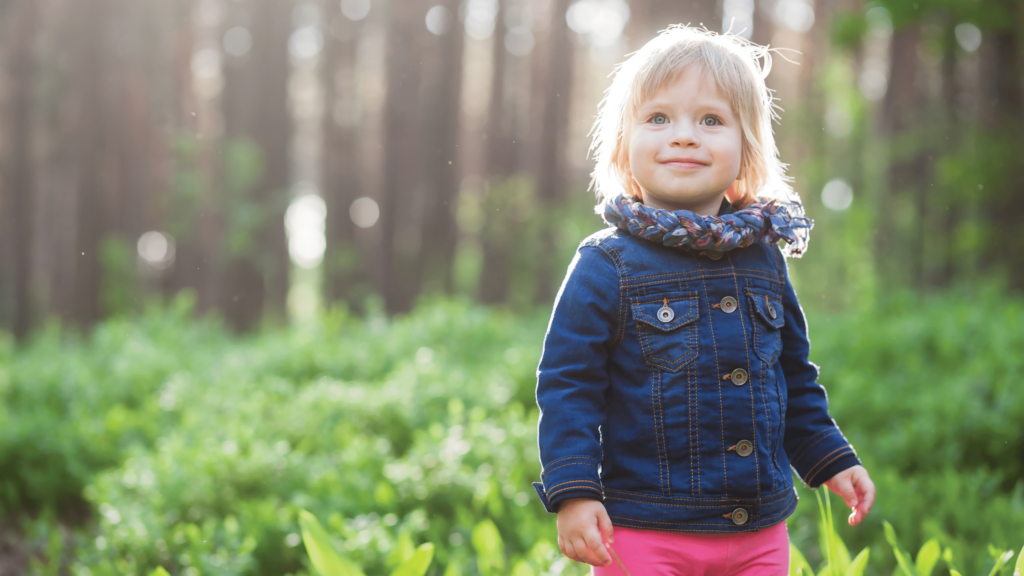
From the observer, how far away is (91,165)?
14.9m

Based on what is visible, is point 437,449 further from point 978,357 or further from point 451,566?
point 978,357

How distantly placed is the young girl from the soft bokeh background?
1.02 m

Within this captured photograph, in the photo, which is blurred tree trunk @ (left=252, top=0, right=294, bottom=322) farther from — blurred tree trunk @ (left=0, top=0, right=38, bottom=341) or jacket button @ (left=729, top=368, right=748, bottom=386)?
jacket button @ (left=729, top=368, right=748, bottom=386)

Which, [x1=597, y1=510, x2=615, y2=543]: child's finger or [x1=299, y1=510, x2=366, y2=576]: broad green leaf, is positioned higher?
[x1=597, y1=510, x2=615, y2=543]: child's finger

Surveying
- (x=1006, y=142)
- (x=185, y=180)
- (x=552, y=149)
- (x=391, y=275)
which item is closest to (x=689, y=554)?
(x=1006, y=142)

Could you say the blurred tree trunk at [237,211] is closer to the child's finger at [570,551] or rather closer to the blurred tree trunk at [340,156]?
the blurred tree trunk at [340,156]

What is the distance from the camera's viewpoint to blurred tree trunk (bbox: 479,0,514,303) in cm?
1526

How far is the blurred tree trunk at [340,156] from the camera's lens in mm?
18719

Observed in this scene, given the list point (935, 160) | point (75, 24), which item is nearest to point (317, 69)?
point (75, 24)

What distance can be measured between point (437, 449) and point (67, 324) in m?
14.0

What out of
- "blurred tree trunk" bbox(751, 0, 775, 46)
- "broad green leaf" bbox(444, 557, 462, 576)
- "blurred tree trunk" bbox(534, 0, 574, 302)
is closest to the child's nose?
"broad green leaf" bbox(444, 557, 462, 576)

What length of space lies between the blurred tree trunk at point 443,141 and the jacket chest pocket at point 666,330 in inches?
526

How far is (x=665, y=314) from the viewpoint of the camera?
183cm

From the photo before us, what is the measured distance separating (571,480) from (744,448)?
0.42 metres
